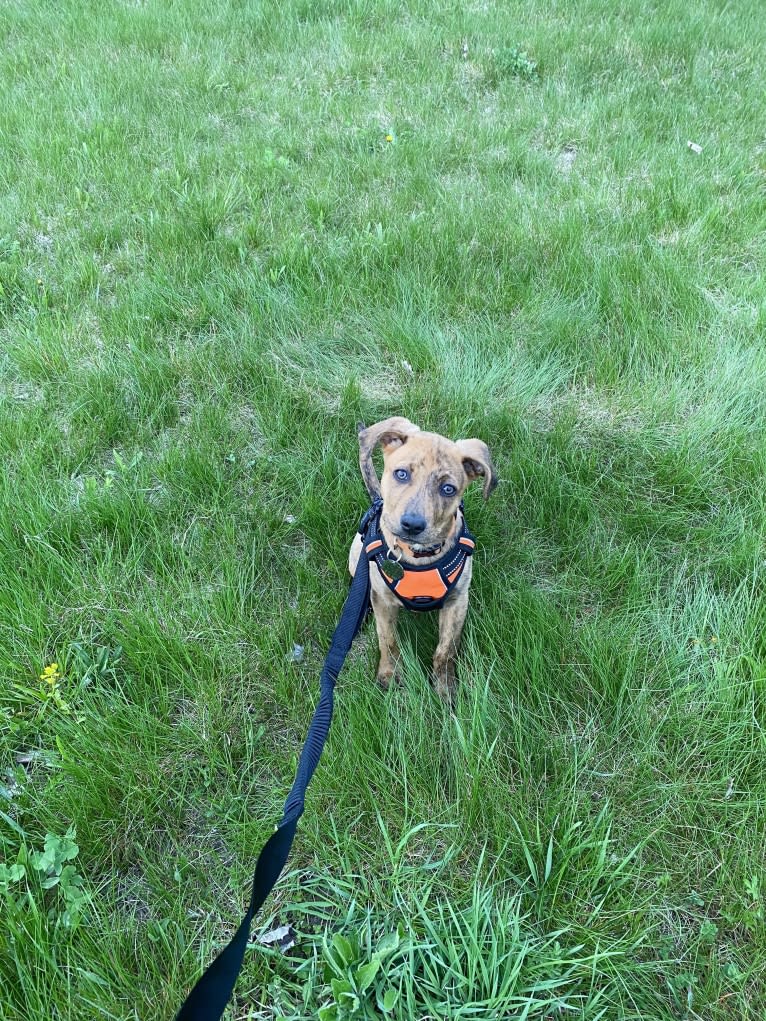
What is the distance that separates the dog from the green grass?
133 millimetres

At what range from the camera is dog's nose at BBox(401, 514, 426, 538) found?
219cm

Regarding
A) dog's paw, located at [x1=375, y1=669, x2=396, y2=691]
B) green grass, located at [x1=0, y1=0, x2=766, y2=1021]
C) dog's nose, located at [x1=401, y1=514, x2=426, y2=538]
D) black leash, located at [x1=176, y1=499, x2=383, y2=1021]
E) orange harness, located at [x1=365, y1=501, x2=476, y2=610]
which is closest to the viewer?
black leash, located at [x1=176, y1=499, x2=383, y2=1021]

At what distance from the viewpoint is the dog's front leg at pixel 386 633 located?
248 cm

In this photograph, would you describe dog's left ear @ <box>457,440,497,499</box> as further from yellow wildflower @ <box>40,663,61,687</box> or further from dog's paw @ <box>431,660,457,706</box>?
yellow wildflower @ <box>40,663,61,687</box>

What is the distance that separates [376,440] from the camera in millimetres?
2453

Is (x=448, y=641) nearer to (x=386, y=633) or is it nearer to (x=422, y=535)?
(x=386, y=633)

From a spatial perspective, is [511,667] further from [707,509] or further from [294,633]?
[707,509]

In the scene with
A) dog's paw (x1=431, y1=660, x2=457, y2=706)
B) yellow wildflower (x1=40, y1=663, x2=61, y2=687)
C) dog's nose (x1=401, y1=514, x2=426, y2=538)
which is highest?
dog's nose (x1=401, y1=514, x2=426, y2=538)

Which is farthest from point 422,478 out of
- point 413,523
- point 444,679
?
point 444,679

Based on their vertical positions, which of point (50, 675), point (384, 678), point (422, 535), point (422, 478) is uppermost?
point (422, 478)

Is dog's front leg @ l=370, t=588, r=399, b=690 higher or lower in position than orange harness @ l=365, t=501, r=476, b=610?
lower

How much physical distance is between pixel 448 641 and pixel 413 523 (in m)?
0.60

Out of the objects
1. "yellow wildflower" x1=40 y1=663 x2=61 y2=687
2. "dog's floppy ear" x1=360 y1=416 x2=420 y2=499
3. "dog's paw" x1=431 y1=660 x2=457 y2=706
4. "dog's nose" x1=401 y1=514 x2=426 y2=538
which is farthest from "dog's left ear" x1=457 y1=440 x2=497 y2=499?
"yellow wildflower" x1=40 y1=663 x2=61 y2=687

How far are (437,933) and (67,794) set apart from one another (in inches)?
48.4
